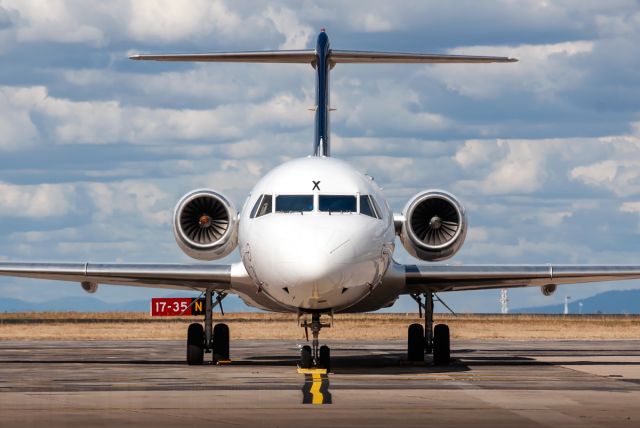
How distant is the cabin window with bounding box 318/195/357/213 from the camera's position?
22703 millimetres

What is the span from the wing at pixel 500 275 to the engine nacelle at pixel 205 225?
385 centimetres

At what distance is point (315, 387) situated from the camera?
1970cm

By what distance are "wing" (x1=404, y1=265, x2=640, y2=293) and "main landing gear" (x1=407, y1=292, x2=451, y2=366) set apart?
82 cm

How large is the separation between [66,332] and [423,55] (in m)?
29.2

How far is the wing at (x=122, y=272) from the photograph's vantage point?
26.6 m

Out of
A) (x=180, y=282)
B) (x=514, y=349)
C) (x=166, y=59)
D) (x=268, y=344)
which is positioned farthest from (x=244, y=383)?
(x=268, y=344)

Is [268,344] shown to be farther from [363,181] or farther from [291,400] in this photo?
[291,400]

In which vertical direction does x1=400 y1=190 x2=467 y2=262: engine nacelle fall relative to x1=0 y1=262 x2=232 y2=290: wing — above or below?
above

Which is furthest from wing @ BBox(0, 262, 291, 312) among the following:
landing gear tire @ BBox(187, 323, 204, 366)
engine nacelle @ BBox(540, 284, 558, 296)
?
engine nacelle @ BBox(540, 284, 558, 296)

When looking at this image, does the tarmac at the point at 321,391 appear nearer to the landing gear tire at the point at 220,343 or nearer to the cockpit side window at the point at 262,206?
the landing gear tire at the point at 220,343

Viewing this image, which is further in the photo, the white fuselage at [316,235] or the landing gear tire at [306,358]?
the landing gear tire at [306,358]

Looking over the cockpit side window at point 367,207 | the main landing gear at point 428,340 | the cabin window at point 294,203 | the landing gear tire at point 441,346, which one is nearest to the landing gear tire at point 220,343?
the main landing gear at point 428,340

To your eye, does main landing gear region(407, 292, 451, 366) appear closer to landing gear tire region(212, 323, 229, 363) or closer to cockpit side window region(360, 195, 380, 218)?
landing gear tire region(212, 323, 229, 363)

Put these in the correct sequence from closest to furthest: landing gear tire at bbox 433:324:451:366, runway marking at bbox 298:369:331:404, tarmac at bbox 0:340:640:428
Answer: tarmac at bbox 0:340:640:428 → runway marking at bbox 298:369:331:404 → landing gear tire at bbox 433:324:451:366
